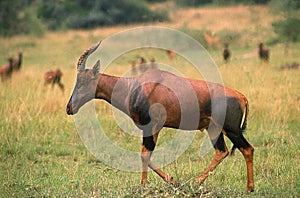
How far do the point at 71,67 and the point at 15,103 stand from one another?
9028 mm

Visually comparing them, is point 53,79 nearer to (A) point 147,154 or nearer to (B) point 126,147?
(B) point 126,147

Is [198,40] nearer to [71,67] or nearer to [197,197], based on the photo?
[71,67]

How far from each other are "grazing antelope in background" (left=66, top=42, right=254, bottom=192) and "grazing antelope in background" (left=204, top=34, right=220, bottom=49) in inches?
458

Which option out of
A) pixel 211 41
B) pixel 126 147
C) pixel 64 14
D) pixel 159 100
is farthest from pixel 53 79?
pixel 64 14

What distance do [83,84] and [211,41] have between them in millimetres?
12347

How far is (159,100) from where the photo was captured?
6.80 metres

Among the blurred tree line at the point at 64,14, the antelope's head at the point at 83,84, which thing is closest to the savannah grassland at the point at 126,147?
the antelope's head at the point at 83,84

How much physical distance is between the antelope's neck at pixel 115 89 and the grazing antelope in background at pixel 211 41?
1165cm

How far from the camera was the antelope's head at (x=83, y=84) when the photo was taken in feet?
22.2

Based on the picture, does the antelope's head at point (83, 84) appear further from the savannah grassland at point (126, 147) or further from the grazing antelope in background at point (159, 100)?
the savannah grassland at point (126, 147)

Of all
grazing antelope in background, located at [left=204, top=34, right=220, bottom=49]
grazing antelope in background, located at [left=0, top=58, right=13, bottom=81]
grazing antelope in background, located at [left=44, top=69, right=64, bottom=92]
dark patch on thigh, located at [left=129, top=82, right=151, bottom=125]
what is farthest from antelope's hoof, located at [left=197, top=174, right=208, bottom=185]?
grazing antelope in background, located at [left=204, top=34, right=220, bottom=49]

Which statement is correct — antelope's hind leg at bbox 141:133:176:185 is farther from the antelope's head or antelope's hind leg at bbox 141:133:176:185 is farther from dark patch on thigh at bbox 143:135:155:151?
the antelope's head

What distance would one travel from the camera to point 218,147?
6.93 m

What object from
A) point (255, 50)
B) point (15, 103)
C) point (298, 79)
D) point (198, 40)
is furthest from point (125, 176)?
point (255, 50)
